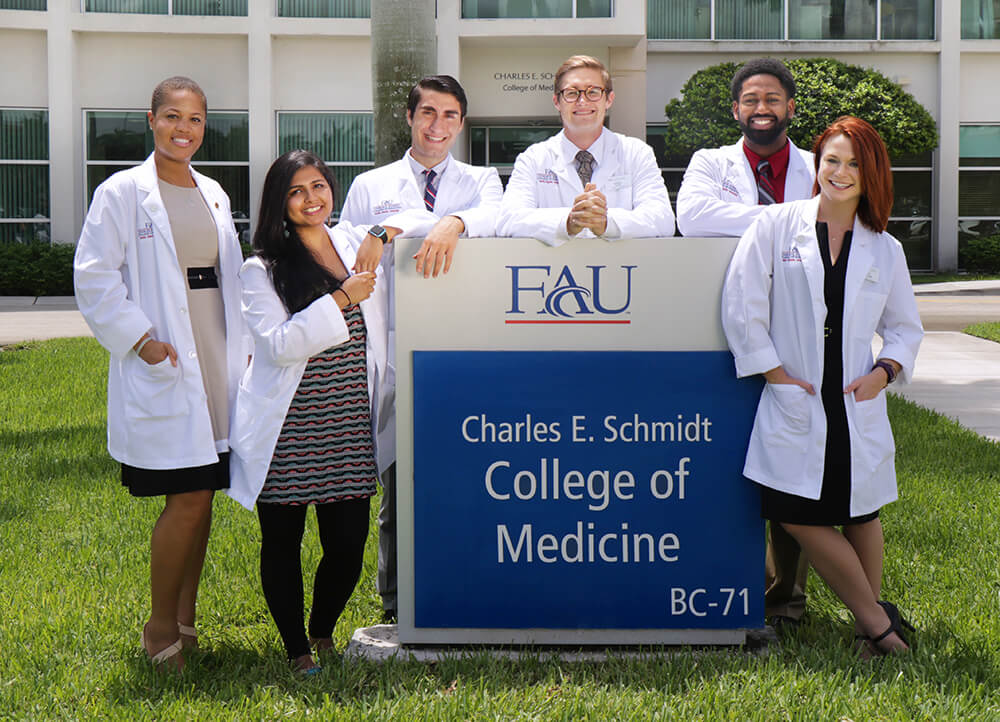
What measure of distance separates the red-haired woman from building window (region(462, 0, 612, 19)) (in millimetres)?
20251

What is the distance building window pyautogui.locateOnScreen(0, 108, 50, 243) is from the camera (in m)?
23.8

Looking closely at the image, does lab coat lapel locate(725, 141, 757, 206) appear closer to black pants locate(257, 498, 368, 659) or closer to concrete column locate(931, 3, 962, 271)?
black pants locate(257, 498, 368, 659)

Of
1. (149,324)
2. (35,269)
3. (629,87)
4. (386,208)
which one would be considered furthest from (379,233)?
(629,87)

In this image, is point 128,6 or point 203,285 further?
point 128,6

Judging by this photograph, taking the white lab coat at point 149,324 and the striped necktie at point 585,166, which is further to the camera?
the striped necktie at point 585,166

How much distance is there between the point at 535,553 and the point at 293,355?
3.66 feet

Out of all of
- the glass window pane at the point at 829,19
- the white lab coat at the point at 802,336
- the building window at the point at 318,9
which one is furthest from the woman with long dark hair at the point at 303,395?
the glass window pane at the point at 829,19

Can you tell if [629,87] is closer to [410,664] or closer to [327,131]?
[327,131]

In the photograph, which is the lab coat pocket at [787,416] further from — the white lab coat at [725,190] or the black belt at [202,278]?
the black belt at [202,278]

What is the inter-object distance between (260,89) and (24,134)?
5.36 metres

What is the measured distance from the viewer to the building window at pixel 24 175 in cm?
2381

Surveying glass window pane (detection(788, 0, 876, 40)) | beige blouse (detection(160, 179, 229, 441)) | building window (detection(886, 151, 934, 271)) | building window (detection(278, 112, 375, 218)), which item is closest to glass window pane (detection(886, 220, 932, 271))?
building window (detection(886, 151, 934, 271))

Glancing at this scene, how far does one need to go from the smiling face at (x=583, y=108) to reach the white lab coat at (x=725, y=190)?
388 millimetres

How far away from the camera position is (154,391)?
3.63 metres
